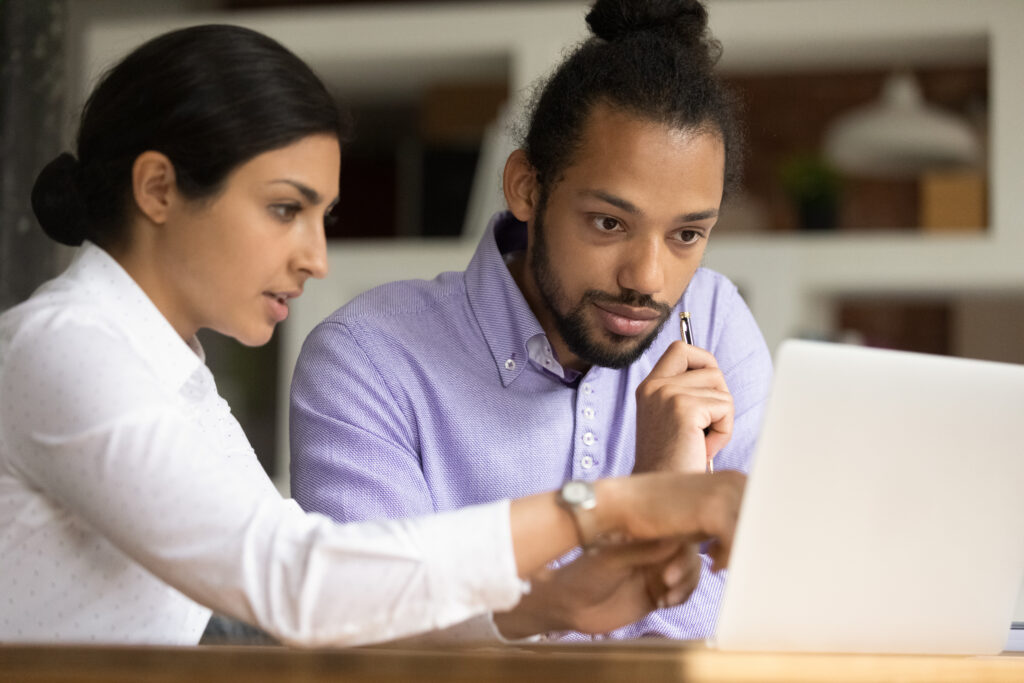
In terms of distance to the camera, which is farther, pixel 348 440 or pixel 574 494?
pixel 348 440

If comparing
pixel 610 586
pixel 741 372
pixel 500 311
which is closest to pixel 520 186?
pixel 500 311

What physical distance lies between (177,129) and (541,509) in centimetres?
42

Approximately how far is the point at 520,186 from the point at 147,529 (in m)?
0.86

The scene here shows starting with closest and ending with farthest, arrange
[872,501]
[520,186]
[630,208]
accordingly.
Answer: [872,501]
[630,208]
[520,186]

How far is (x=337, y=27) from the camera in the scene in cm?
328

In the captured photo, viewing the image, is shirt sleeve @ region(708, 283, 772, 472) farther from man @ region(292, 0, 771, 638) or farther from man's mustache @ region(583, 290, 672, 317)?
man's mustache @ region(583, 290, 672, 317)

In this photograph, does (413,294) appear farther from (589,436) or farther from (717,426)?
(717,426)

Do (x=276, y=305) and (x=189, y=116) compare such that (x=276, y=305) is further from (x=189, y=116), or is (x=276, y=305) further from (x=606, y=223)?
(x=606, y=223)

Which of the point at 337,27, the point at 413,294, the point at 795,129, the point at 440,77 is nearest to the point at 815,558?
the point at 413,294

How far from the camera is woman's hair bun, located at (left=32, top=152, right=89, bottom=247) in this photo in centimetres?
101

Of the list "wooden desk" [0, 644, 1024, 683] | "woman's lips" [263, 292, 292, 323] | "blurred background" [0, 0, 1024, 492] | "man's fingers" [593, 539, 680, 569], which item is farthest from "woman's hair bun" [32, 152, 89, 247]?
"blurred background" [0, 0, 1024, 492]

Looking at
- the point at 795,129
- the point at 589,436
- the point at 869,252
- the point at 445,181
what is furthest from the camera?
the point at 795,129

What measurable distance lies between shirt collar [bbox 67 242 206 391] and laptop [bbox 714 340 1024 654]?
18.9 inches

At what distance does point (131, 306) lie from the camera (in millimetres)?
955
